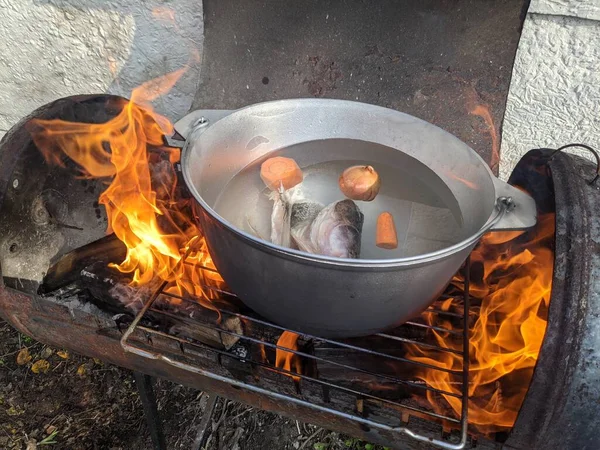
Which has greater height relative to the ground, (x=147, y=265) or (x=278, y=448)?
(x=147, y=265)

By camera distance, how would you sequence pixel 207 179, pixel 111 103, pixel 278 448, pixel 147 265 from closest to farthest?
1. pixel 207 179
2. pixel 147 265
3. pixel 111 103
4. pixel 278 448

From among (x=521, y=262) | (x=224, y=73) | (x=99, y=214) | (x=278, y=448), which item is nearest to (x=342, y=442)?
(x=278, y=448)

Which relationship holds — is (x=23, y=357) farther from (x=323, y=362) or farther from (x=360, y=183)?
(x=360, y=183)

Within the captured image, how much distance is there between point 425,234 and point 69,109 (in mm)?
1380

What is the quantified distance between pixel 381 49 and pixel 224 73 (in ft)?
2.04

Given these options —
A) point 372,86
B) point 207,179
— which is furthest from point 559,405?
point 372,86

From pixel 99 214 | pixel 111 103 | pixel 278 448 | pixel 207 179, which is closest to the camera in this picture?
pixel 207 179

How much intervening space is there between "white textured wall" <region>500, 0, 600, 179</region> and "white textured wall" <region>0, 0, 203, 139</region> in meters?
1.33

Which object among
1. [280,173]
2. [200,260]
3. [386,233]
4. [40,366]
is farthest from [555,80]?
[40,366]

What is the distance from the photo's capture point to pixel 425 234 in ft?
4.21

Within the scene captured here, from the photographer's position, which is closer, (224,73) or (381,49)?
(381,49)

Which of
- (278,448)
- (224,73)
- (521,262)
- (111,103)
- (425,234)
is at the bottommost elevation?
(278,448)

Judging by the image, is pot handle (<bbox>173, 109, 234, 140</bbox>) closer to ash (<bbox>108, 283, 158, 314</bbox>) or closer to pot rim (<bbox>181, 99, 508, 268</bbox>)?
pot rim (<bbox>181, 99, 508, 268</bbox>)

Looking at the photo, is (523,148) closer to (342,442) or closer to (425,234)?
(425,234)
